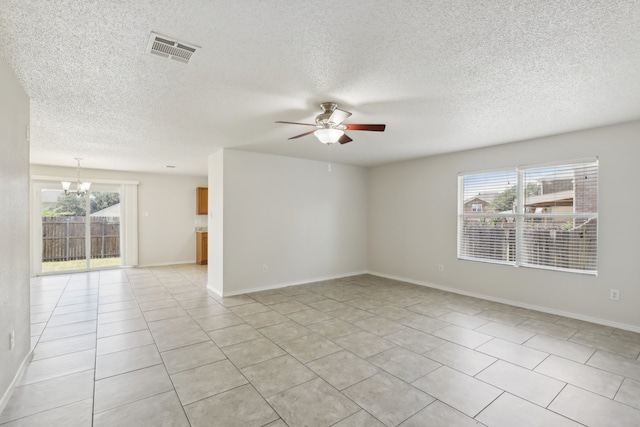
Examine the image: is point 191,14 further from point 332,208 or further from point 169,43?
point 332,208

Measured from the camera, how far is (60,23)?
174cm

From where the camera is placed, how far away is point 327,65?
7.36 ft

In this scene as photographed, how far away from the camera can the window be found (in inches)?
153

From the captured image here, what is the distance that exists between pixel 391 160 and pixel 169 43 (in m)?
4.73

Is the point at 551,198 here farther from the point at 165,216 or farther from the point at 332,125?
the point at 165,216

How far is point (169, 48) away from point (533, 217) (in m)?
4.86

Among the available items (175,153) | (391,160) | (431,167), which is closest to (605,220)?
(431,167)

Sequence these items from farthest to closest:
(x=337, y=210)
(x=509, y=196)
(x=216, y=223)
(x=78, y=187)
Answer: (x=78, y=187) < (x=337, y=210) < (x=216, y=223) < (x=509, y=196)

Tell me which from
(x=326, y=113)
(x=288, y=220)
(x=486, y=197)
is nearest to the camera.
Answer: (x=326, y=113)

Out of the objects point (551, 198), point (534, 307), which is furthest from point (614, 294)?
point (551, 198)

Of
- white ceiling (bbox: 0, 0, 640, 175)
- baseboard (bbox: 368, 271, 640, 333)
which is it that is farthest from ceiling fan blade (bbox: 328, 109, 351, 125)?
baseboard (bbox: 368, 271, 640, 333)

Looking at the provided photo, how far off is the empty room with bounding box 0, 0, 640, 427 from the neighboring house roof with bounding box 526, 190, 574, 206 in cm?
3

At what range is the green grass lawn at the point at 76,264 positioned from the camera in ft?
21.9

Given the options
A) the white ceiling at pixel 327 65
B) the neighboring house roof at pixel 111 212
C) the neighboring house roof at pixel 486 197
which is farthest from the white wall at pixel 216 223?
the neighboring house roof at pixel 486 197
